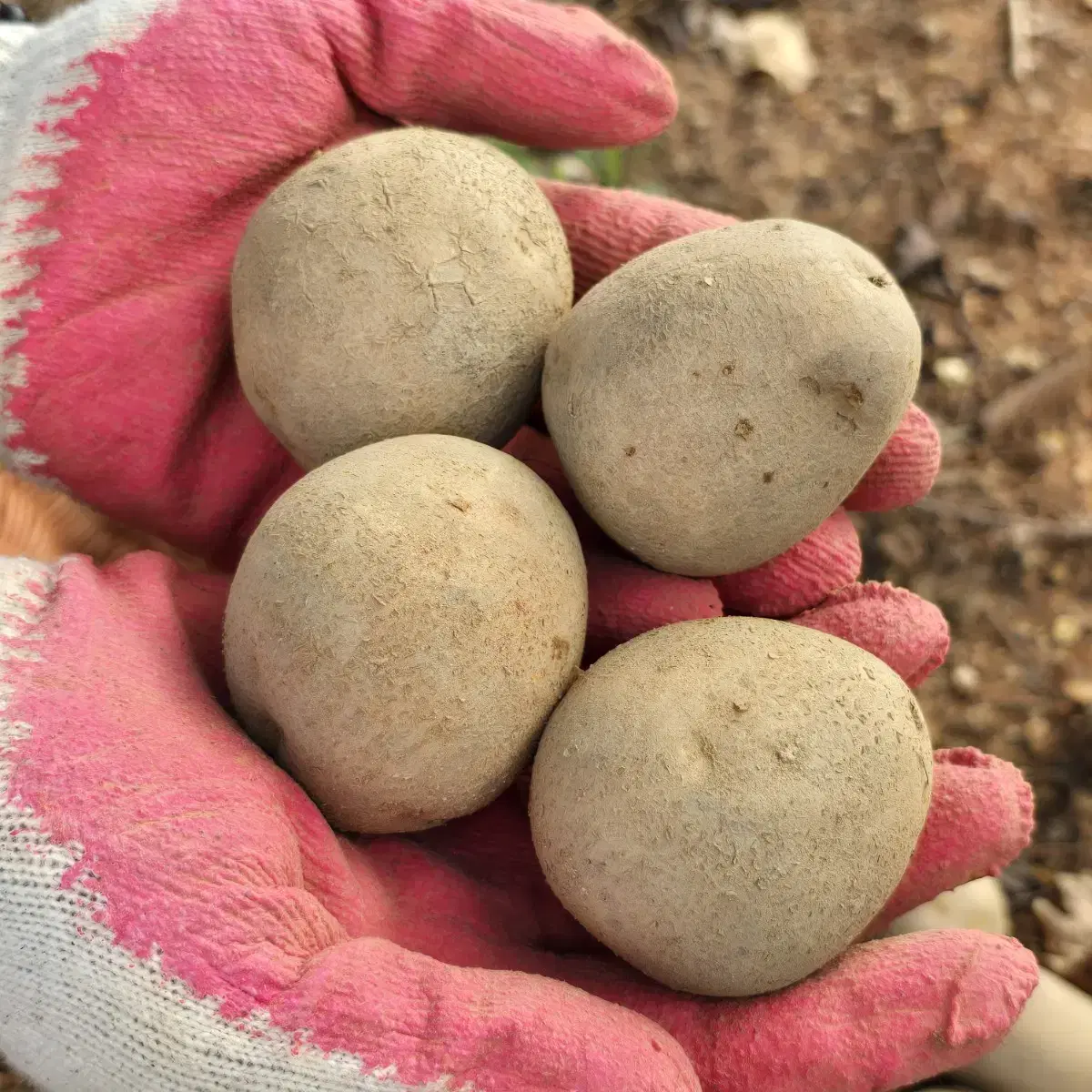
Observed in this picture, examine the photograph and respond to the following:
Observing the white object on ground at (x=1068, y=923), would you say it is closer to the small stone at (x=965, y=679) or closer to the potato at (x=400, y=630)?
the small stone at (x=965, y=679)

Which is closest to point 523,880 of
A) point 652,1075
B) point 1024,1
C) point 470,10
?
point 652,1075

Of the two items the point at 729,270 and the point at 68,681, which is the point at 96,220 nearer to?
the point at 68,681

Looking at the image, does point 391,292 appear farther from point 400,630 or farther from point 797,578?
point 797,578

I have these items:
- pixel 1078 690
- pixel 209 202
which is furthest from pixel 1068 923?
pixel 209 202

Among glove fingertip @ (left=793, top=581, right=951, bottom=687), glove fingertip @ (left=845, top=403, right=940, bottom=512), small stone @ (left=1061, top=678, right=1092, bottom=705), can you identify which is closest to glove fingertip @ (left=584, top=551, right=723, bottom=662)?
glove fingertip @ (left=793, top=581, right=951, bottom=687)

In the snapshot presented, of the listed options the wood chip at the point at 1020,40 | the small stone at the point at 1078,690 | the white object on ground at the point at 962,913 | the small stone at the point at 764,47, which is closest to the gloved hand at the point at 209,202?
the white object on ground at the point at 962,913

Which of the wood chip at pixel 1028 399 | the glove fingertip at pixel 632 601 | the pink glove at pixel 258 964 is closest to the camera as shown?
the pink glove at pixel 258 964
